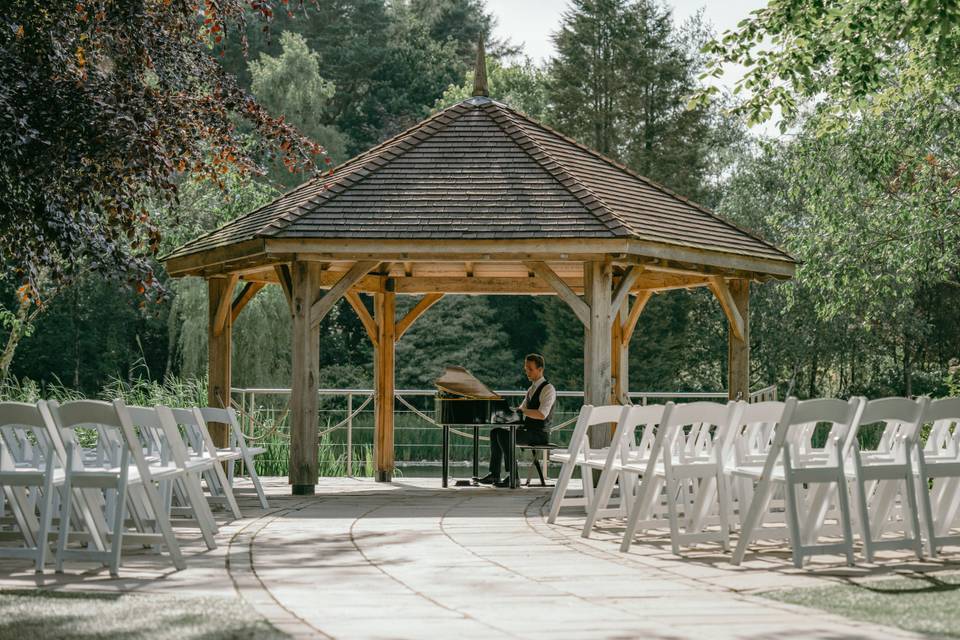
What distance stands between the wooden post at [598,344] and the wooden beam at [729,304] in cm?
210

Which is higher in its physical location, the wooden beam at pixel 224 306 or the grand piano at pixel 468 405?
the wooden beam at pixel 224 306

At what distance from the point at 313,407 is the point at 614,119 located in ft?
82.0

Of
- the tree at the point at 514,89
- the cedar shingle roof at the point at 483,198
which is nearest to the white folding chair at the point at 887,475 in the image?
the cedar shingle roof at the point at 483,198

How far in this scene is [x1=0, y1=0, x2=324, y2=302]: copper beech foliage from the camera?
28.7ft

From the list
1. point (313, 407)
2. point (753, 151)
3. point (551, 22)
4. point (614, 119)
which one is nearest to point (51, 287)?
point (313, 407)

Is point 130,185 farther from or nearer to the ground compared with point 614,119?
nearer to the ground

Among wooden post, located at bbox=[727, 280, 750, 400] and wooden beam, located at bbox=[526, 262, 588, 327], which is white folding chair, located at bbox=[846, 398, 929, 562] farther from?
wooden post, located at bbox=[727, 280, 750, 400]

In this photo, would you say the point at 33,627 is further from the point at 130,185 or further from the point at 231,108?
the point at 231,108

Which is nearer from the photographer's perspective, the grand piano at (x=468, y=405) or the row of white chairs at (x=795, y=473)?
the row of white chairs at (x=795, y=473)

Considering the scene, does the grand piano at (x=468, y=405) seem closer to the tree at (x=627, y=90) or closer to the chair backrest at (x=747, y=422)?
the chair backrest at (x=747, y=422)

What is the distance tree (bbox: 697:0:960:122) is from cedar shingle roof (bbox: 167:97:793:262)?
145cm

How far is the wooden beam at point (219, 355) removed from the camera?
13352 mm

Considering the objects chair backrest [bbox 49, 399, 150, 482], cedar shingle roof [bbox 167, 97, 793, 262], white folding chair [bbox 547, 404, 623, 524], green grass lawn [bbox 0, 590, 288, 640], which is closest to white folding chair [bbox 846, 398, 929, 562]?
white folding chair [bbox 547, 404, 623, 524]

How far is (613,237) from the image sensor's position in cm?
1127
